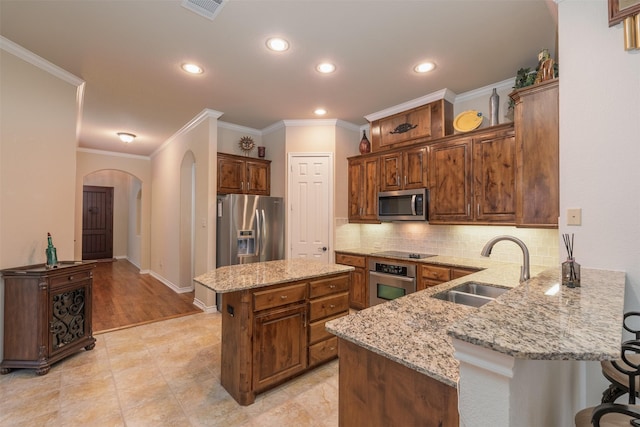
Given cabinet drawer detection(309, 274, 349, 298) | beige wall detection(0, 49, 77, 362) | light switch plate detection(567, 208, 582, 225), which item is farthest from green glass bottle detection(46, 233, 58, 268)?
light switch plate detection(567, 208, 582, 225)

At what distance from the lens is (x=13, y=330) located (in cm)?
246

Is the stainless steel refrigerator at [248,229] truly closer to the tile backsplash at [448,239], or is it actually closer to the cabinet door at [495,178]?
the tile backsplash at [448,239]

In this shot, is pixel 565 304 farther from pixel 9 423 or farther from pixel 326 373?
pixel 9 423

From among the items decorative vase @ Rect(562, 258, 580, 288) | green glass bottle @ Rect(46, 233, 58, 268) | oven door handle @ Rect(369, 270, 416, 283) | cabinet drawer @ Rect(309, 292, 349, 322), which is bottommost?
cabinet drawer @ Rect(309, 292, 349, 322)

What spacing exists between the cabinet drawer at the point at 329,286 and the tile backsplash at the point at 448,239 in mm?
1600

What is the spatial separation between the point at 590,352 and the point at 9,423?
10.1ft

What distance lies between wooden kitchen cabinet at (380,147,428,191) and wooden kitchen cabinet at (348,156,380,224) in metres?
0.14

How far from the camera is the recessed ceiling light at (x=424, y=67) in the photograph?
2.79 m

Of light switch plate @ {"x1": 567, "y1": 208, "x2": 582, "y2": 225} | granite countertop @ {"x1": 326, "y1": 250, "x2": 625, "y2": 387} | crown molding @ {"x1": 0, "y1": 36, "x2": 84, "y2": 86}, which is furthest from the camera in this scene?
crown molding @ {"x1": 0, "y1": 36, "x2": 84, "y2": 86}

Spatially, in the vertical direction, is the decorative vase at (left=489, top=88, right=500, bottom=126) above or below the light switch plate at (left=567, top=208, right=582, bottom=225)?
above

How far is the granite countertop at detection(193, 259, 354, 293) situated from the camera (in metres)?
2.00

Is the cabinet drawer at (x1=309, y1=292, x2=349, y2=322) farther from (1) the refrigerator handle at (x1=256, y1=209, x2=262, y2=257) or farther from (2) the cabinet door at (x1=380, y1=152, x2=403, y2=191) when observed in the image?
(1) the refrigerator handle at (x1=256, y1=209, x2=262, y2=257)

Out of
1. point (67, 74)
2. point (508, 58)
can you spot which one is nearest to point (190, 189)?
point (67, 74)

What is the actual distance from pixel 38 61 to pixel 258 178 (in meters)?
2.69
